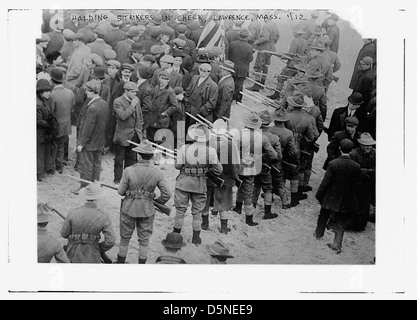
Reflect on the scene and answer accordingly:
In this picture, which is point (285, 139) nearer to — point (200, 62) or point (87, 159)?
point (200, 62)

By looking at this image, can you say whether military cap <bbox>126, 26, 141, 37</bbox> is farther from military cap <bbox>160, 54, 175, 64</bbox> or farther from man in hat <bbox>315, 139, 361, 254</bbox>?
man in hat <bbox>315, 139, 361, 254</bbox>

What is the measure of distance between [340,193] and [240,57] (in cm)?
209

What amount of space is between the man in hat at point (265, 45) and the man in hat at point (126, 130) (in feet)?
4.84

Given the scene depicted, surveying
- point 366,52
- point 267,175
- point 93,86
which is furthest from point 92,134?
point 366,52

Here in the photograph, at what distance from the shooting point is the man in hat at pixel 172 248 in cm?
1070

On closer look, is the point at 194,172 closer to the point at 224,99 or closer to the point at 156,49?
the point at 224,99

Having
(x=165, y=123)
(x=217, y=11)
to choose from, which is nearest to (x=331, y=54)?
(x=217, y=11)

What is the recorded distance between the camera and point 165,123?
1077 centimetres

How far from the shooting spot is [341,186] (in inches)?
423

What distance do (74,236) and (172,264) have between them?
48.9 inches

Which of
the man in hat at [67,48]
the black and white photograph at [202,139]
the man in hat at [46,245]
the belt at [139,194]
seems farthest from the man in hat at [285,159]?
the man in hat at [46,245]

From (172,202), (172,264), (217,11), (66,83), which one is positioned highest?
(217,11)

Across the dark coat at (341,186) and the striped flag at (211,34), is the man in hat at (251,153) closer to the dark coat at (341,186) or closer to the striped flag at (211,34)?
the dark coat at (341,186)

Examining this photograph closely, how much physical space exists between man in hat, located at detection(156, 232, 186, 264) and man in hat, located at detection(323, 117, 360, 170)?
2.01 meters
